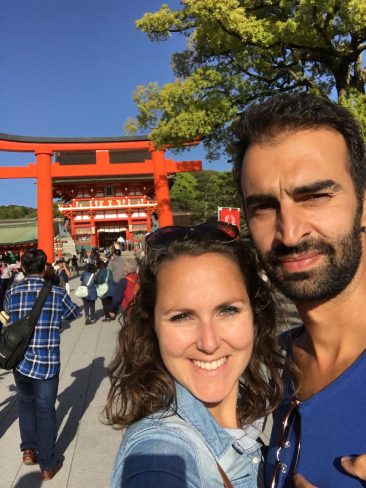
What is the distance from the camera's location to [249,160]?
113cm

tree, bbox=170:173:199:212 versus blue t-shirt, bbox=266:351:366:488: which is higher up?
tree, bbox=170:173:199:212

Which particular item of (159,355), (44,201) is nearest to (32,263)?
(159,355)

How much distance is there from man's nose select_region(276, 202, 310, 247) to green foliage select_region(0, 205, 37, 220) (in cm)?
5200

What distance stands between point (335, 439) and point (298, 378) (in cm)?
28

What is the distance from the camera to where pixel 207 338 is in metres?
1.02

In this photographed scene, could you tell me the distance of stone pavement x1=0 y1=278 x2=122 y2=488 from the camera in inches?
104

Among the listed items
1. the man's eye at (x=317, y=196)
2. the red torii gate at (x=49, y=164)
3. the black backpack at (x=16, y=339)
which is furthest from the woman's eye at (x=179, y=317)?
the red torii gate at (x=49, y=164)

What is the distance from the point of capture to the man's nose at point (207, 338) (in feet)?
3.34

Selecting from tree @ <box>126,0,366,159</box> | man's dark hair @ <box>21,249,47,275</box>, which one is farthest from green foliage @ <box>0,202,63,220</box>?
man's dark hair @ <box>21,249,47,275</box>

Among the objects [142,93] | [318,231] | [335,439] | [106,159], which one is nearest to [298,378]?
[335,439]

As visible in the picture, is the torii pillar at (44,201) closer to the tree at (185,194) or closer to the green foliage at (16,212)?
the tree at (185,194)

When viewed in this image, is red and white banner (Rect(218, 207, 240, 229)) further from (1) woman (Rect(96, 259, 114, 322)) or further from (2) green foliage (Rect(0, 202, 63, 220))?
(2) green foliage (Rect(0, 202, 63, 220))

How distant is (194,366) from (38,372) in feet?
→ 6.43

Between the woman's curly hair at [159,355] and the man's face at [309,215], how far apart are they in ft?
0.62
